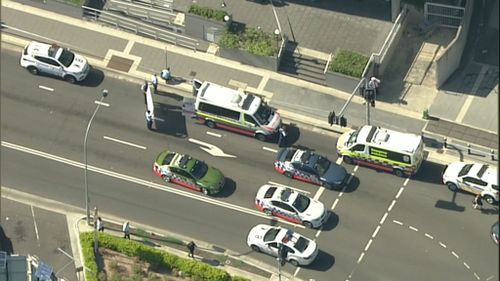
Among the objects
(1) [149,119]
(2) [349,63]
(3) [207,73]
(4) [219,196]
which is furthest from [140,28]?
(4) [219,196]

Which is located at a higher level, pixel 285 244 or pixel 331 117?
pixel 331 117

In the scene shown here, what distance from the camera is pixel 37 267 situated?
2768 inches

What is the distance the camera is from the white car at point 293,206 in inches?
2953

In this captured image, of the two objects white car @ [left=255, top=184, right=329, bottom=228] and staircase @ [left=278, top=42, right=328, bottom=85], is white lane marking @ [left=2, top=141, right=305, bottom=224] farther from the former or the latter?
staircase @ [left=278, top=42, right=328, bottom=85]

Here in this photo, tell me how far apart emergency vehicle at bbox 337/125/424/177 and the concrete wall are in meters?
6.69

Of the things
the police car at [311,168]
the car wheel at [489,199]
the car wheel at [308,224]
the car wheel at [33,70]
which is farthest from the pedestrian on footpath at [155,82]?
the car wheel at [489,199]

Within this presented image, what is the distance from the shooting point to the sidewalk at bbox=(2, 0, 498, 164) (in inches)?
3221

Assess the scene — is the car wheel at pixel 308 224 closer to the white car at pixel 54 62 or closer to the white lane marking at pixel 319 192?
the white lane marking at pixel 319 192

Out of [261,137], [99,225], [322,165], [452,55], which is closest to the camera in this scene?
[99,225]

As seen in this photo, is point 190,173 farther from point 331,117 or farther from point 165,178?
point 331,117

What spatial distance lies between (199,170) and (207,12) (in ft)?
47.3

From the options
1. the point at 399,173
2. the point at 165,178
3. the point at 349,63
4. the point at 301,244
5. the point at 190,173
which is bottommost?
the point at 301,244

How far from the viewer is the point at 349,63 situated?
272ft

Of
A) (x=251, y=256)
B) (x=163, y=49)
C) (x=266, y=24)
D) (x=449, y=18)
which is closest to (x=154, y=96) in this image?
(x=163, y=49)
